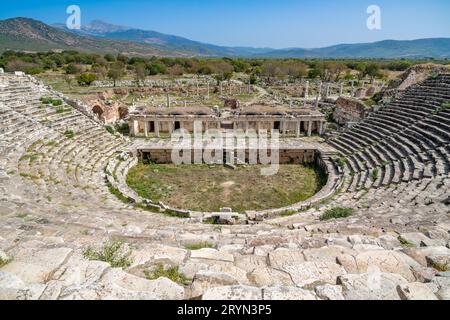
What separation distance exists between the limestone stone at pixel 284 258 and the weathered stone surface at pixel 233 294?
3.78 feet

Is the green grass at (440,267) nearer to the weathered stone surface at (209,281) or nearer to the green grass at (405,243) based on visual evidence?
the green grass at (405,243)

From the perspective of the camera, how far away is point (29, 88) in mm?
19078

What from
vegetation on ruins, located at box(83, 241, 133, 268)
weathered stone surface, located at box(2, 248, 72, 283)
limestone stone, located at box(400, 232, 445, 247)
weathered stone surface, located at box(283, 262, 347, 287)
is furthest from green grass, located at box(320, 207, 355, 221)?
weathered stone surface, located at box(2, 248, 72, 283)

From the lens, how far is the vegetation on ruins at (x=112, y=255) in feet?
13.4

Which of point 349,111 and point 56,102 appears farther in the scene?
point 349,111

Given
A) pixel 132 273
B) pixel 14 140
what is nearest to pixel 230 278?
pixel 132 273

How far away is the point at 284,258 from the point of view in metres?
4.48

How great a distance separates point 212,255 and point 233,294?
1.82 meters

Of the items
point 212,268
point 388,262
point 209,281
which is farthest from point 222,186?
point 209,281

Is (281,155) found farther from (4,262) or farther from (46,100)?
(4,262)

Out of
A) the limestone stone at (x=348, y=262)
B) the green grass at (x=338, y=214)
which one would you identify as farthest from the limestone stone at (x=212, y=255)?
the green grass at (x=338, y=214)

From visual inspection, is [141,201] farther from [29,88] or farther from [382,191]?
[29,88]

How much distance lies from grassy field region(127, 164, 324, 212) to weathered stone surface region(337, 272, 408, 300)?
965cm

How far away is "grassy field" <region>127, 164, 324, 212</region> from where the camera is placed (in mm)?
13641
